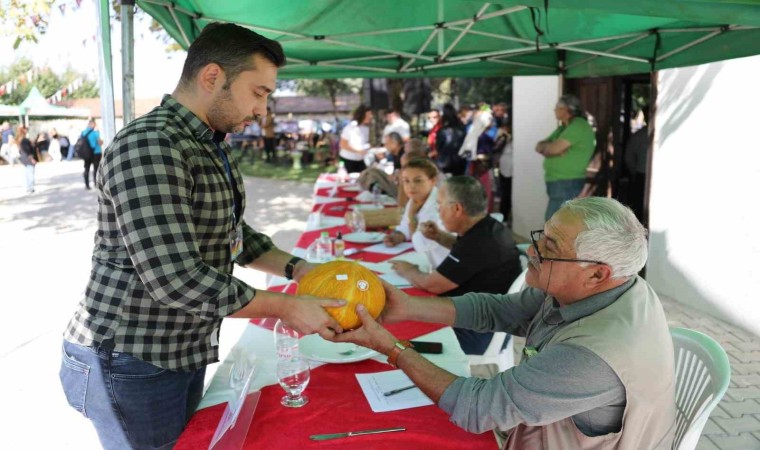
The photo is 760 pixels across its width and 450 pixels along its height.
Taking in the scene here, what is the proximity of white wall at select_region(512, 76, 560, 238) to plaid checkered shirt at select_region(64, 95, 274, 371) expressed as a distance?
7.84 metres

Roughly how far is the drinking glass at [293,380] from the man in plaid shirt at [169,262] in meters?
0.14

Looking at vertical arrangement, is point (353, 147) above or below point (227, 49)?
below

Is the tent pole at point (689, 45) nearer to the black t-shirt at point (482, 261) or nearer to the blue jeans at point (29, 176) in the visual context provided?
the black t-shirt at point (482, 261)

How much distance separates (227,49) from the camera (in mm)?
1783

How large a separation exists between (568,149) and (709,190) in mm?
1869

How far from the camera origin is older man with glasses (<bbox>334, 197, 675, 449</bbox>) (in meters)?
1.61

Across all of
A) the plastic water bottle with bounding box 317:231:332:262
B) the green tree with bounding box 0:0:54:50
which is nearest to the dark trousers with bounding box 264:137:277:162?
the green tree with bounding box 0:0:54:50

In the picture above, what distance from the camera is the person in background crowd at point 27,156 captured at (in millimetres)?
15314

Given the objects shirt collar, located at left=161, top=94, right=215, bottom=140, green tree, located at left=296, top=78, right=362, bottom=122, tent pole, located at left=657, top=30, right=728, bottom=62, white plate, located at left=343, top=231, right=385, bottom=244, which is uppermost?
green tree, located at left=296, top=78, right=362, bottom=122

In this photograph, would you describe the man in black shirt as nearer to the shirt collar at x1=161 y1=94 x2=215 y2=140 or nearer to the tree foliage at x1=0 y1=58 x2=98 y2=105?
the shirt collar at x1=161 y1=94 x2=215 y2=140

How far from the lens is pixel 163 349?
1.81 m

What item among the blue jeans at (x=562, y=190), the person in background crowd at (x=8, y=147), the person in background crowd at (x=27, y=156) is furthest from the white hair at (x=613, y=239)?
the person in background crowd at (x=8, y=147)

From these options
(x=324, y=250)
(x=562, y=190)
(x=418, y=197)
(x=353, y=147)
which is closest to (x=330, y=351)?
(x=324, y=250)

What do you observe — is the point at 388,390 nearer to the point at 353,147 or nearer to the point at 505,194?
the point at 505,194
